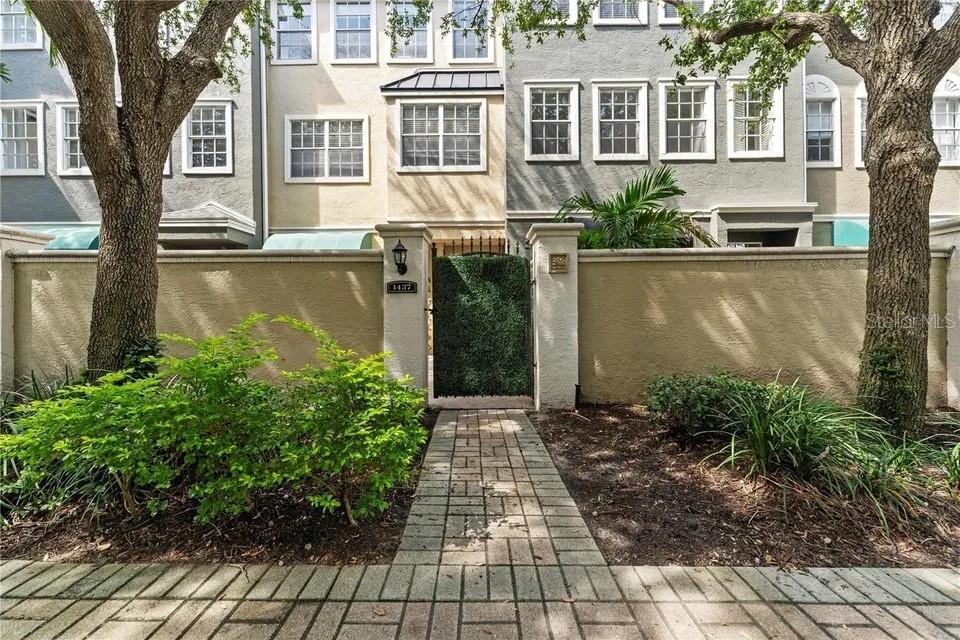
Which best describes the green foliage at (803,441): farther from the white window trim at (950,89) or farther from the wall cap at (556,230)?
the white window trim at (950,89)

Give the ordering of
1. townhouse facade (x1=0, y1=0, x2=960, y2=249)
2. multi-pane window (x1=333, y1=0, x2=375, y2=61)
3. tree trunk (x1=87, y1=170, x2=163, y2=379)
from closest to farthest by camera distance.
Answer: tree trunk (x1=87, y1=170, x2=163, y2=379)
townhouse facade (x1=0, y1=0, x2=960, y2=249)
multi-pane window (x1=333, y1=0, x2=375, y2=61)

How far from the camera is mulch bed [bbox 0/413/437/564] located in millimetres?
2865

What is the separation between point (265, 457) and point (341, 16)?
14881 millimetres

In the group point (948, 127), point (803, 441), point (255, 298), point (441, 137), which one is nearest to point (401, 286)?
point (255, 298)

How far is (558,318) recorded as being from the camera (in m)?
6.11

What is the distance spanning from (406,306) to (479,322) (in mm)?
1177

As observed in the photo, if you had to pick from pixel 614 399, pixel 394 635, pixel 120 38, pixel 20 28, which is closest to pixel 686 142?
pixel 614 399

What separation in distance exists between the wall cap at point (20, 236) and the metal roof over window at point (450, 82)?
8.78 m

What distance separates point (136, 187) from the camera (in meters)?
4.06

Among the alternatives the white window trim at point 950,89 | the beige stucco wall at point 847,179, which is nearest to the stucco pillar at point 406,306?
the beige stucco wall at point 847,179

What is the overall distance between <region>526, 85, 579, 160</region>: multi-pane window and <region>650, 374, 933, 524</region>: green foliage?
9.04m

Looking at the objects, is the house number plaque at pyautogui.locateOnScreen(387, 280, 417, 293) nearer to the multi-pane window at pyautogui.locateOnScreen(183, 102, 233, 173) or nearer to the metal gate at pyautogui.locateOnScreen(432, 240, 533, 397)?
the metal gate at pyautogui.locateOnScreen(432, 240, 533, 397)

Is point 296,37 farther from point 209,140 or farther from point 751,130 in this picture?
point 751,130

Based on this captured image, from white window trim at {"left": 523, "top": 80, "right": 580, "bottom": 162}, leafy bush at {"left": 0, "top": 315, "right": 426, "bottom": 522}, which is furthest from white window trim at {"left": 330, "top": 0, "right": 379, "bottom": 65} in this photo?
leafy bush at {"left": 0, "top": 315, "right": 426, "bottom": 522}
